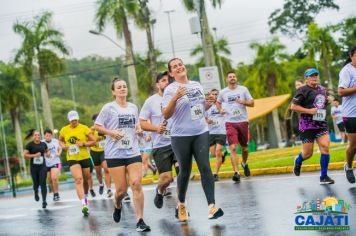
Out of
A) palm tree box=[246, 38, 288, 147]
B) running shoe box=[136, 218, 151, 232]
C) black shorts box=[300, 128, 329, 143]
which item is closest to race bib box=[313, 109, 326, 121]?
black shorts box=[300, 128, 329, 143]

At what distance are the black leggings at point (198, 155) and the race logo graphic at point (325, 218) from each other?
3.92ft

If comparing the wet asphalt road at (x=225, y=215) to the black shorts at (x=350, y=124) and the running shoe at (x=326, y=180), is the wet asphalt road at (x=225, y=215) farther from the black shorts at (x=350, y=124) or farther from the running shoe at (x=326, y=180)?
the black shorts at (x=350, y=124)

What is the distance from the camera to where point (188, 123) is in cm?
796

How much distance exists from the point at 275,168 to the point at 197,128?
7089mm

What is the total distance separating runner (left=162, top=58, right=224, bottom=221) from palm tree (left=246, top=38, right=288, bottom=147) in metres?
57.1

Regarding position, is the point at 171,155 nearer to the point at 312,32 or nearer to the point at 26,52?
the point at 26,52

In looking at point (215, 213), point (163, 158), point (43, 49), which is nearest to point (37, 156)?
point (163, 158)

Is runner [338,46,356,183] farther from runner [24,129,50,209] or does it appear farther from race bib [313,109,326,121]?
runner [24,129,50,209]

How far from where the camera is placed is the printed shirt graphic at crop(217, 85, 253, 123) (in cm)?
1386

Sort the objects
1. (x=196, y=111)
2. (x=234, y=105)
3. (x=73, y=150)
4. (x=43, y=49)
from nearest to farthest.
→ (x=196, y=111) → (x=73, y=150) → (x=234, y=105) → (x=43, y=49)

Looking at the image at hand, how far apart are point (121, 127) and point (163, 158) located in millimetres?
1318

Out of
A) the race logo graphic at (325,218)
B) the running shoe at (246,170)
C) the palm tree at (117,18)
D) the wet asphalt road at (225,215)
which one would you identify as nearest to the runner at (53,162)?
the wet asphalt road at (225,215)

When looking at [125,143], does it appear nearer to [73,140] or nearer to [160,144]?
[160,144]

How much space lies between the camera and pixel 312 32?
206 ft
